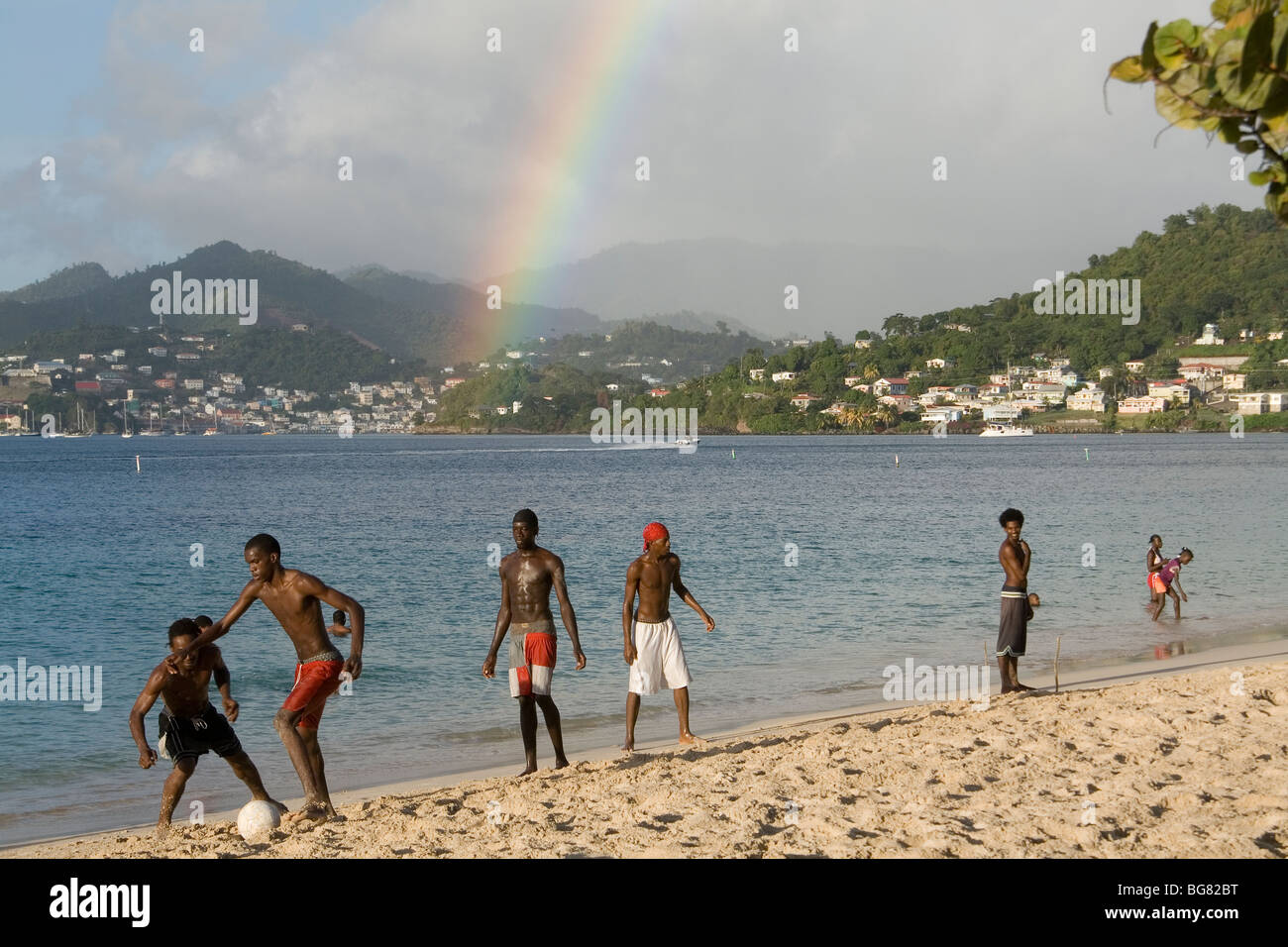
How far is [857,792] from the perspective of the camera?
24.6ft

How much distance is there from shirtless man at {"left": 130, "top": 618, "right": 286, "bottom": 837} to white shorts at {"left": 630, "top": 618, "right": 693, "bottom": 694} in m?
2.89

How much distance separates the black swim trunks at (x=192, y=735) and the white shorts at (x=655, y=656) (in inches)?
122

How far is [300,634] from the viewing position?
735 cm

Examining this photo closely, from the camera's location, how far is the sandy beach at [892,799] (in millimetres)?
6320

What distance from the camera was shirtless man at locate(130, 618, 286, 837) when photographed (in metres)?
7.58

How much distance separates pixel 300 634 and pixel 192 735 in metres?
1.19

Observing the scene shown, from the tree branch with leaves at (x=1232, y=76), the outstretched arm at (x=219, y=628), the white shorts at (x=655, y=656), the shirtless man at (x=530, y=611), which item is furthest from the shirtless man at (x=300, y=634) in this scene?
the tree branch with leaves at (x=1232, y=76)

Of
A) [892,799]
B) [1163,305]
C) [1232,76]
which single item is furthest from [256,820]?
[1163,305]

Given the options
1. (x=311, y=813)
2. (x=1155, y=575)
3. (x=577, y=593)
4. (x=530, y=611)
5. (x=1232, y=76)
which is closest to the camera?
(x=1232, y=76)

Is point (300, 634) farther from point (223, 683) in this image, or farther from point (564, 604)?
point (564, 604)

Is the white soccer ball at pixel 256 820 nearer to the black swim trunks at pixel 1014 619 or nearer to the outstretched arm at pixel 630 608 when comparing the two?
the outstretched arm at pixel 630 608

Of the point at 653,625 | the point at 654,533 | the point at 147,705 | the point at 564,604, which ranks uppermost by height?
the point at 654,533
